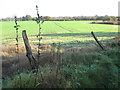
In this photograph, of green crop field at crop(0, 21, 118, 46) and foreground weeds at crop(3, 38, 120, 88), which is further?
green crop field at crop(0, 21, 118, 46)

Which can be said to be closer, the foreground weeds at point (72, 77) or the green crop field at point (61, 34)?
the foreground weeds at point (72, 77)

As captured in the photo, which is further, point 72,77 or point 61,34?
point 61,34

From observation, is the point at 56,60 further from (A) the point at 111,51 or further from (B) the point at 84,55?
(A) the point at 111,51

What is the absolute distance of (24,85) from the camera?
541 cm

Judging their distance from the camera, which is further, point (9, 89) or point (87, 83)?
point (87, 83)

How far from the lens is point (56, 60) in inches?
308

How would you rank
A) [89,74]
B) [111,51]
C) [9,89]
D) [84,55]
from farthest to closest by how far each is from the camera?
[111,51], [84,55], [89,74], [9,89]

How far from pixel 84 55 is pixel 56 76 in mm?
3032

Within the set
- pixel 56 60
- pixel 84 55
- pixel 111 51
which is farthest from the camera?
pixel 111 51

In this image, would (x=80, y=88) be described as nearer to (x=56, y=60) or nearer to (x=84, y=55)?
(x=56, y=60)
